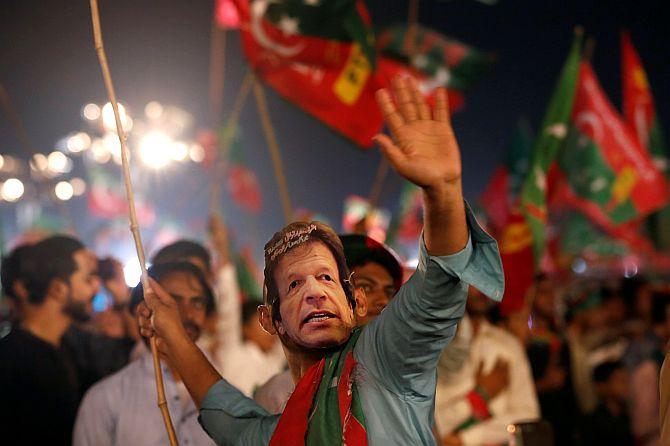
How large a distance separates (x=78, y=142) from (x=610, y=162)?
22137 millimetres

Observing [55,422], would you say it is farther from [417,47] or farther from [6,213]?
[6,213]

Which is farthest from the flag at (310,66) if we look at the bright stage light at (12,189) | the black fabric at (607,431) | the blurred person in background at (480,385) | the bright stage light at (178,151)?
the bright stage light at (12,189)

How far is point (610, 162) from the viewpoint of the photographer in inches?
465

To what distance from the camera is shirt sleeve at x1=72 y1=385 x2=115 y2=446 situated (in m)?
4.02

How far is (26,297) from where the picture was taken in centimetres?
493

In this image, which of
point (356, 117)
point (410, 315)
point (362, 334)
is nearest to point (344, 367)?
point (362, 334)

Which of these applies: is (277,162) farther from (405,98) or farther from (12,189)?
(12,189)

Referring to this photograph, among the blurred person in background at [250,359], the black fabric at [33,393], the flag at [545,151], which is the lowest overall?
the black fabric at [33,393]

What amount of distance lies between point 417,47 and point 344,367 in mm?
8578

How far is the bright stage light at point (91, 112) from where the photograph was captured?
907 inches

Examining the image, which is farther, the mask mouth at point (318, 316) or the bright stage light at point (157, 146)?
the bright stage light at point (157, 146)

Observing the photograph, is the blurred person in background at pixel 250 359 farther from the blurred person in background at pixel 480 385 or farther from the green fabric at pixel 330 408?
the green fabric at pixel 330 408

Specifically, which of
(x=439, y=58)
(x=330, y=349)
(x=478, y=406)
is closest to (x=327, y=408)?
(x=330, y=349)

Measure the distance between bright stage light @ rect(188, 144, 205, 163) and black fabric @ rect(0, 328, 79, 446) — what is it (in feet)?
72.6
